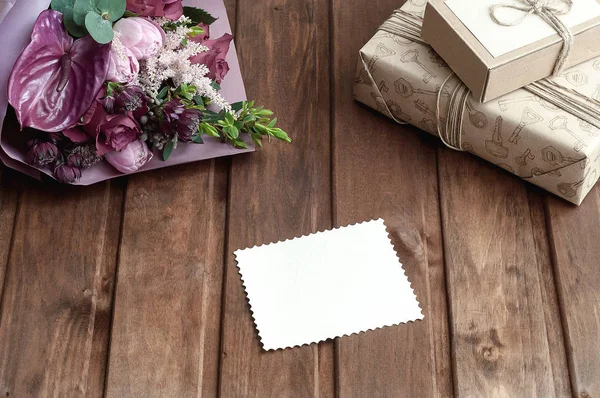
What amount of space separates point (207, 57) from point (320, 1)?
34 cm

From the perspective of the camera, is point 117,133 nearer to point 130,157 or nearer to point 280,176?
point 130,157

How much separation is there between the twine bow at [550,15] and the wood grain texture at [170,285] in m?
0.47

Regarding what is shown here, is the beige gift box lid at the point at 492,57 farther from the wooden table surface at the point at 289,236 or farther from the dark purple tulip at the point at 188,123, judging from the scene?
the dark purple tulip at the point at 188,123

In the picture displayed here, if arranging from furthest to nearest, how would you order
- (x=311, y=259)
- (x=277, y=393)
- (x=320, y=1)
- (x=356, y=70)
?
(x=320, y=1), (x=356, y=70), (x=311, y=259), (x=277, y=393)

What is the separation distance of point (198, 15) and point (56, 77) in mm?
265

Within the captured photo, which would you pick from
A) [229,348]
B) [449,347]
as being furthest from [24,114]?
[449,347]

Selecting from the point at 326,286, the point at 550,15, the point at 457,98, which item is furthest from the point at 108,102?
the point at 550,15

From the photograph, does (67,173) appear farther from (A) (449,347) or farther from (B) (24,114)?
(A) (449,347)

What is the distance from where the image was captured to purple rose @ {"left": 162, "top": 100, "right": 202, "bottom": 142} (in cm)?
108

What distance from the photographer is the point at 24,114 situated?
1013 millimetres

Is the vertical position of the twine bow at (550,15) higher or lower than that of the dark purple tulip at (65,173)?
higher

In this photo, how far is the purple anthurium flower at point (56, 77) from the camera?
1016 millimetres

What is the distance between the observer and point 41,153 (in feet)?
3.53

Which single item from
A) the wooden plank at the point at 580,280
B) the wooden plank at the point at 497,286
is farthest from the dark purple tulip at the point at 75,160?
the wooden plank at the point at 580,280
